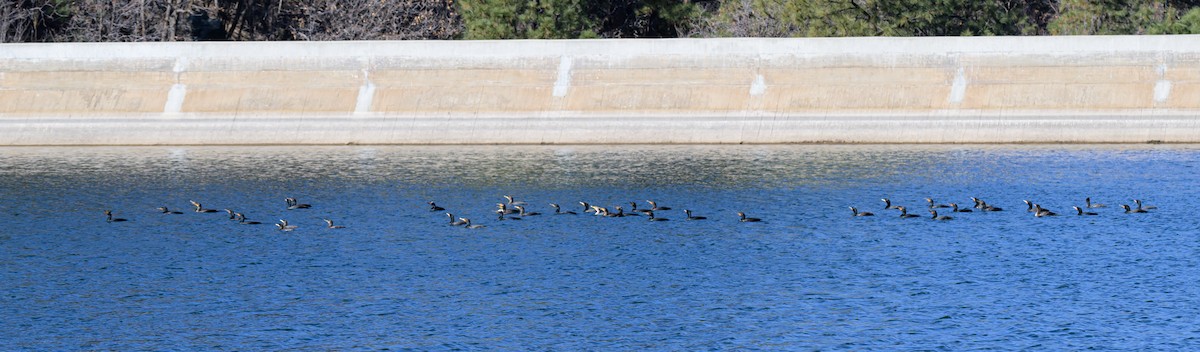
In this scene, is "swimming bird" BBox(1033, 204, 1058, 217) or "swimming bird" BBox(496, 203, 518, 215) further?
"swimming bird" BBox(496, 203, 518, 215)

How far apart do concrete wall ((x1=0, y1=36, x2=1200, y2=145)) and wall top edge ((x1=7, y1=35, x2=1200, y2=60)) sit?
83 millimetres

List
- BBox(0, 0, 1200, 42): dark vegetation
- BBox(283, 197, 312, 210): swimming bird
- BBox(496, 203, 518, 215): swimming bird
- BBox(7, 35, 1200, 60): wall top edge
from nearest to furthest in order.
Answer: BBox(496, 203, 518, 215): swimming bird
BBox(283, 197, 312, 210): swimming bird
BBox(7, 35, 1200, 60): wall top edge
BBox(0, 0, 1200, 42): dark vegetation

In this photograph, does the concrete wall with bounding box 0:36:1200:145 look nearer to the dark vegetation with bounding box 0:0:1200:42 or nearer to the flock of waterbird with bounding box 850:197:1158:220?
the dark vegetation with bounding box 0:0:1200:42

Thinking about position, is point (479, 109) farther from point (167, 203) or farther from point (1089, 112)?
point (1089, 112)

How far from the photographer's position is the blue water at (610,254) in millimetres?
35125

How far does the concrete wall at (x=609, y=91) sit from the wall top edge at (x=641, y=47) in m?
0.08

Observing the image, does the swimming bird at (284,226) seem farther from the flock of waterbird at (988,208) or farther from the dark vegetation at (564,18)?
the dark vegetation at (564,18)

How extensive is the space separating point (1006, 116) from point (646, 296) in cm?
3361

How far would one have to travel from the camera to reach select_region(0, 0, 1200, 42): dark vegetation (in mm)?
77438

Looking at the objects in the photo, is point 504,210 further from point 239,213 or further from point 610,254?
point 239,213

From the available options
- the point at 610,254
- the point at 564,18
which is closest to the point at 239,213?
the point at 610,254

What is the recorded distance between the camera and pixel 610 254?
44719mm

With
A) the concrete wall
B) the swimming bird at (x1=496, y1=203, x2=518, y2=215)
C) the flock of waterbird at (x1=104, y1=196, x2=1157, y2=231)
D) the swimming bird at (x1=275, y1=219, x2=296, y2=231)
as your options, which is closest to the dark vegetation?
the concrete wall

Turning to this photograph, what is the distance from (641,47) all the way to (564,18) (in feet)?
37.6
